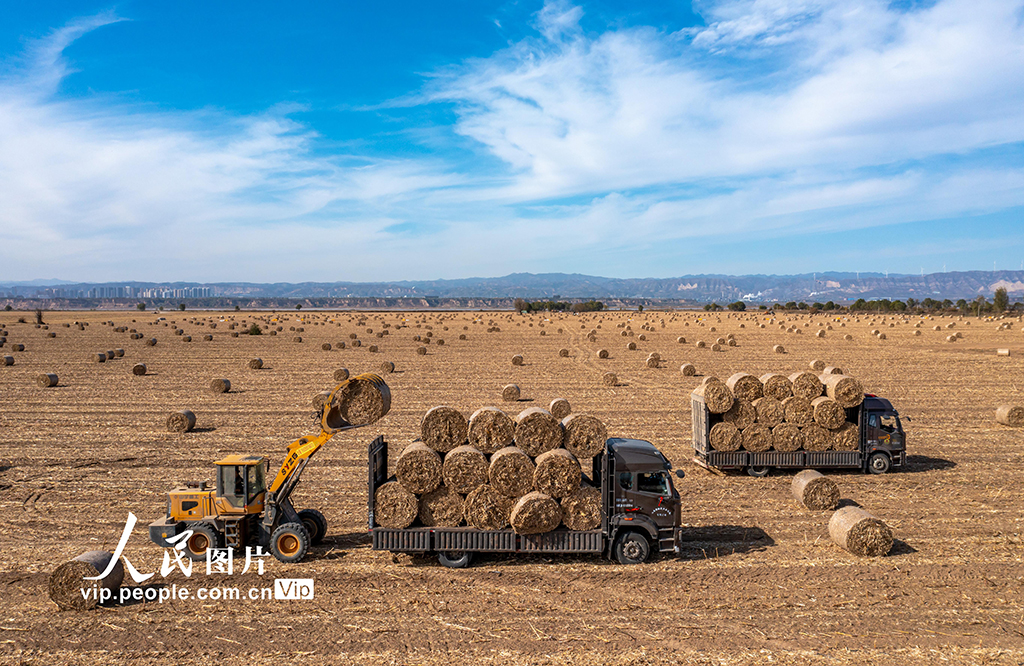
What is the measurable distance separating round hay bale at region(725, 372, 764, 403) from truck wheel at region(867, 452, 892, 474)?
3503 mm

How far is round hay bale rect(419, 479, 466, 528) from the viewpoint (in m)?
11.7

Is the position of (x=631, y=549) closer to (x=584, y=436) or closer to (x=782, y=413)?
(x=584, y=436)

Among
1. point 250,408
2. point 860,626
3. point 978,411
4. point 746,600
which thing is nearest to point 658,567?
point 746,600

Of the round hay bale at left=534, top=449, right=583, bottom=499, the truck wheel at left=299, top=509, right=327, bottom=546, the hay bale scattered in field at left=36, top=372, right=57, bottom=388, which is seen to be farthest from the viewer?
the hay bale scattered in field at left=36, top=372, right=57, bottom=388

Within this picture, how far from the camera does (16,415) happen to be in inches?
984

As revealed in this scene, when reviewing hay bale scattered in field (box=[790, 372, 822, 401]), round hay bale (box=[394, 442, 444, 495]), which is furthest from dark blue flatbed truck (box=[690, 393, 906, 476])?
round hay bale (box=[394, 442, 444, 495])

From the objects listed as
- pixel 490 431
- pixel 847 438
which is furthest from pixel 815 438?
pixel 490 431

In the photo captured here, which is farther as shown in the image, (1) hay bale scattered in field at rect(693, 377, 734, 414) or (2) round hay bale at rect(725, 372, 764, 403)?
(2) round hay bale at rect(725, 372, 764, 403)

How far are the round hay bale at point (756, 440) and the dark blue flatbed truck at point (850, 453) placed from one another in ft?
0.44

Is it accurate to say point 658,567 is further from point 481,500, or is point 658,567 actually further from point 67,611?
point 67,611

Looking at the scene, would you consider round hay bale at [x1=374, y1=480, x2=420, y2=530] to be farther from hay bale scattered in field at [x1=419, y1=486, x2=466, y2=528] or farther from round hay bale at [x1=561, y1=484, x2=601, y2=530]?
round hay bale at [x1=561, y1=484, x2=601, y2=530]

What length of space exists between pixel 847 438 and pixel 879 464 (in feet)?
3.85

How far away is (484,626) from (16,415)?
79.2ft

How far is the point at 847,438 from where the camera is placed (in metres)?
17.9
